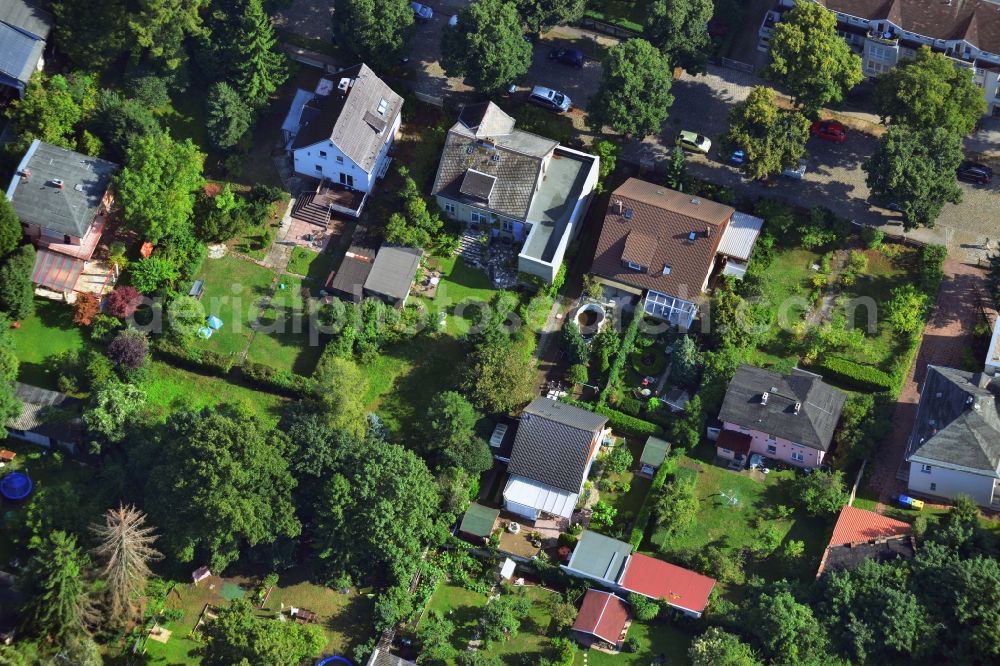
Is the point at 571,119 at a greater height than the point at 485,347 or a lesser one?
greater

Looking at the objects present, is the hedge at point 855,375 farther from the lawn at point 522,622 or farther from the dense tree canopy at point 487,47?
the dense tree canopy at point 487,47

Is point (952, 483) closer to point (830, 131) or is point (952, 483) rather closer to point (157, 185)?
point (830, 131)

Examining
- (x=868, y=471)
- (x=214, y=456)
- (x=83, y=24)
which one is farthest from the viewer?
(x=83, y=24)

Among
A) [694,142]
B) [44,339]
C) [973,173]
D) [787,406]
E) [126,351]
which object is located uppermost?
[973,173]

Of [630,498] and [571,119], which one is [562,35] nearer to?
[571,119]

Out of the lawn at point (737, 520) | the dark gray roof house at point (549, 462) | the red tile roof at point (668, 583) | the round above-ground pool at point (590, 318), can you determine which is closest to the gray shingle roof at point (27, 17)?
the round above-ground pool at point (590, 318)

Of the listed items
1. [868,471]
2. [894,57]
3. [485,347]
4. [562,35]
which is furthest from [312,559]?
[894,57]

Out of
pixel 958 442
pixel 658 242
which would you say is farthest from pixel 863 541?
pixel 658 242

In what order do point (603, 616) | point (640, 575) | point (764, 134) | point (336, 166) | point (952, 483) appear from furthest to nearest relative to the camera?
1. point (336, 166)
2. point (764, 134)
3. point (952, 483)
4. point (640, 575)
5. point (603, 616)
